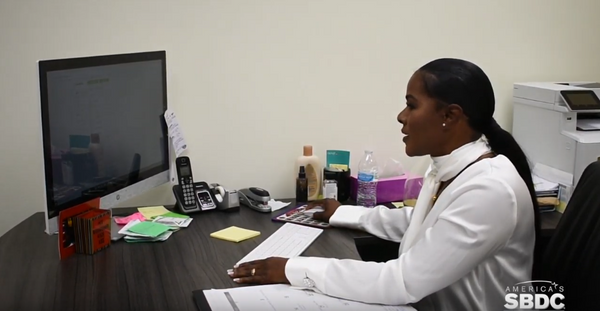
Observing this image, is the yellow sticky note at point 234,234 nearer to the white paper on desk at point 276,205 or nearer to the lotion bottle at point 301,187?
the white paper on desk at point 276,205

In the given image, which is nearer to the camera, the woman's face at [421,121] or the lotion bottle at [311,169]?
the woman's face at [421,121]

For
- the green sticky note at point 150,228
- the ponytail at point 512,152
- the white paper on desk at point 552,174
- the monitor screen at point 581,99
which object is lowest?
the green sticky note at point 150,228

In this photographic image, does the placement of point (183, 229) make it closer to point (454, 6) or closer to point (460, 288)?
point (460, 288)

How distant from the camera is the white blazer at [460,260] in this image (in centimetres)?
141

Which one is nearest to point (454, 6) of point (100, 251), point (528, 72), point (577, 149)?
point (528, 72)

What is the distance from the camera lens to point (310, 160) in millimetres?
2389

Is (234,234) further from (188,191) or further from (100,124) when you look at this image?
(100,124)

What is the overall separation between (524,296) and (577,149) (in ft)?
2.97

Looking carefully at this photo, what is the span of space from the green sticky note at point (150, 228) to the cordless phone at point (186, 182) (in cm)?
19

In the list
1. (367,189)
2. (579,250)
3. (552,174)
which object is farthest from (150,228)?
(552,174)

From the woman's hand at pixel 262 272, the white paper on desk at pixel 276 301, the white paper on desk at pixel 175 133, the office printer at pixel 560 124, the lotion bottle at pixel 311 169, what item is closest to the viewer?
the white paper on desk at pixel 276 301

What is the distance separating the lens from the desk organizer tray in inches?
80.2

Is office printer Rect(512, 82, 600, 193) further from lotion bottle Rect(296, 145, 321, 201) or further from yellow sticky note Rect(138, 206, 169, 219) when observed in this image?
yellow sticky note Rect(138, 206, 169, 219)

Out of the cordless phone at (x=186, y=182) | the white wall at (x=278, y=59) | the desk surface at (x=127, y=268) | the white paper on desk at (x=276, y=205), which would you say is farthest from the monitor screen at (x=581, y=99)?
the cordless phone at (x=186, y=182)
